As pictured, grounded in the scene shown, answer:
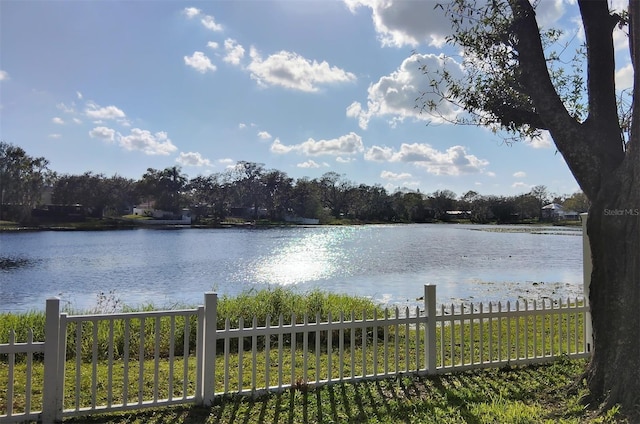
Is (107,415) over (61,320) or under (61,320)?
under

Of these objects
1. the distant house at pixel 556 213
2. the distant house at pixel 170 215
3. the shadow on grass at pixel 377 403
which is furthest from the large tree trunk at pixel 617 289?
the distant house at pixel 556 213

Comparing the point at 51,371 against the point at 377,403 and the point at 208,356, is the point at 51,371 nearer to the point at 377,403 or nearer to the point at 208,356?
the point at 208,356

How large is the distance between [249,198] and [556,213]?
63029mm

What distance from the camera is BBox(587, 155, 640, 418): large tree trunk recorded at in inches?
146

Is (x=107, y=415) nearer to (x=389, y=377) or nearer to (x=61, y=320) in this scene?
(x=61, y=320)

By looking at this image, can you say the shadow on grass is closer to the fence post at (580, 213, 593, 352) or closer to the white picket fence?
the white picket fence

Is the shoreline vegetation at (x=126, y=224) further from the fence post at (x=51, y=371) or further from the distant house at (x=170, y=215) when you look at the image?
the fence post at (x=51, y=371)

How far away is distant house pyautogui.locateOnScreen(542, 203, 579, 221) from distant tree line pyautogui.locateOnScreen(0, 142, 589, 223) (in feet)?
5.26

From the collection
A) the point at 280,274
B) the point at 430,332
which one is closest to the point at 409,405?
the point at 430,332

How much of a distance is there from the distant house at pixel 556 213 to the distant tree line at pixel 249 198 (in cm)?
160

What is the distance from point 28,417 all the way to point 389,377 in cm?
328

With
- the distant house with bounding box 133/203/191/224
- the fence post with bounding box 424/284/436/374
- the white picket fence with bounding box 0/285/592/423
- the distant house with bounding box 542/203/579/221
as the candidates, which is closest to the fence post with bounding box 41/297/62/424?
the white picket fence with bounding box 0/285/592/423

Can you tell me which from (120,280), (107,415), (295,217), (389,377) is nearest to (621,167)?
(389,377)

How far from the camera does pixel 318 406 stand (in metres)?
3.99
